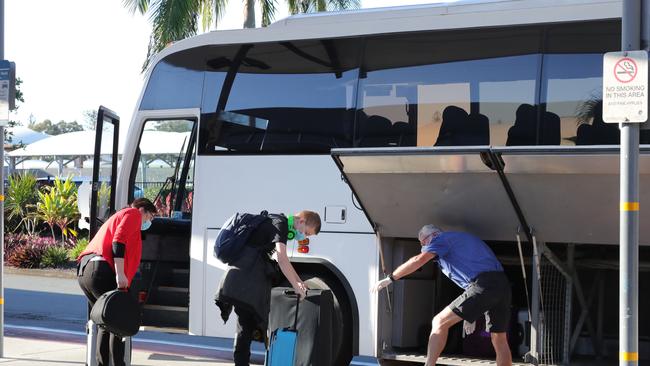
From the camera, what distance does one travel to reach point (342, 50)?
9.69m

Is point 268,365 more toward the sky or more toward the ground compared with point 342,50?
more toward the ground

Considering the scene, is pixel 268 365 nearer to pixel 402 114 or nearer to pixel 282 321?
pixel 282 321

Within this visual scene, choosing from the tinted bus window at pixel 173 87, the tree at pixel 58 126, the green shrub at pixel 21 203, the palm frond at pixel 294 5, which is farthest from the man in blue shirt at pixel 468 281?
the tree at pixel 58 126

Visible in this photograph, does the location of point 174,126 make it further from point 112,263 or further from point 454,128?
point 454,128

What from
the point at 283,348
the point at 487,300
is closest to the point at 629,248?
the point at 487,300

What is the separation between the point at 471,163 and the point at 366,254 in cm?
180

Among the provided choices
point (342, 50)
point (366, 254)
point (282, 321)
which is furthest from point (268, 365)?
point (342, 50)

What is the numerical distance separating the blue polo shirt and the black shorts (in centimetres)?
7

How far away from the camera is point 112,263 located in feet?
28.6

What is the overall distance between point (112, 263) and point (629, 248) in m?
4.61

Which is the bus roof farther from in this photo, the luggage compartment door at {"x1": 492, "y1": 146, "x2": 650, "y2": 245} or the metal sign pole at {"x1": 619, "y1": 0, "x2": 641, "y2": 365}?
the metal sign pole at {"x1": 619, "y1": 0, "x2": 641, "y2": 365}

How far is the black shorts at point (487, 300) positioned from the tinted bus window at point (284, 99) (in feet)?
6.94

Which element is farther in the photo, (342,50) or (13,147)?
(13,147)

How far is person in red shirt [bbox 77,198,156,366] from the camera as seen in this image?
28.0 ft
